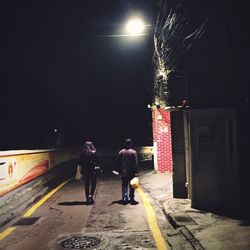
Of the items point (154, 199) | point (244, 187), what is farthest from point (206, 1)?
point (154, 199)

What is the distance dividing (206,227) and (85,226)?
113 inches

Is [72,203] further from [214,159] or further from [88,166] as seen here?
[214,159]

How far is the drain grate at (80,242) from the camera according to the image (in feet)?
20.9

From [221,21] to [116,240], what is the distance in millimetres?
6918

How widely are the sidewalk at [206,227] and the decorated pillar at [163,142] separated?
5978 mm

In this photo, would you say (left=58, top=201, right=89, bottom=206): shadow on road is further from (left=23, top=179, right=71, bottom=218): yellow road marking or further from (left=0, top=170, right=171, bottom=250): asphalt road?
(left=23, top=179, right=71, bottom=218): yellow road marking

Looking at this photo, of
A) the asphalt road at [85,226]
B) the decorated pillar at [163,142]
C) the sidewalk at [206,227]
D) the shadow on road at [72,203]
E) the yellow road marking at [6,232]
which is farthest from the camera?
the decorated pillar at [163,142]

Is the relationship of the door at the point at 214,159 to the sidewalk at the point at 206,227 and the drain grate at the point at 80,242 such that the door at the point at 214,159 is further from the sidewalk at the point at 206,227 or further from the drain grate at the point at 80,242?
the drain grate at the point at 80,242

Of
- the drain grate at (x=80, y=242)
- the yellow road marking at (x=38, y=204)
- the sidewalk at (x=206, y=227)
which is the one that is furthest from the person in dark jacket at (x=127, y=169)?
the drain grate at (x=80, y=242)

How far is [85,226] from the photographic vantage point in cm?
778

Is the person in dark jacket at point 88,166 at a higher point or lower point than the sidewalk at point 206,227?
higher

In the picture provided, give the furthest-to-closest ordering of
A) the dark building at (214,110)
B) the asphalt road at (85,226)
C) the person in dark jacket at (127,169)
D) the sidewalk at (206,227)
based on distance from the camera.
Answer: the person in dark jacket at (127,169)
the dark building at (214,110)
the asphalt road at (85,226)
the sidewalk at (206,227)

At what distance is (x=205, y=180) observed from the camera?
863cm

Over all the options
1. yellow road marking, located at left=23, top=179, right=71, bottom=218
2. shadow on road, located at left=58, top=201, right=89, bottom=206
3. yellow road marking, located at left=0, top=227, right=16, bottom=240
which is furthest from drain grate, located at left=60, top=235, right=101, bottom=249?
shadow on road, located at left=58, top=201, right=89, bottom=206
